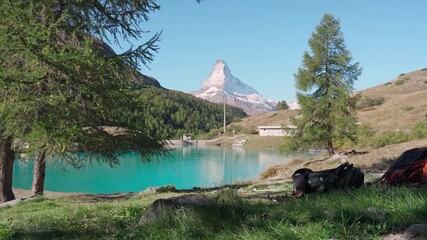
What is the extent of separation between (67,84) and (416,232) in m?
10.1

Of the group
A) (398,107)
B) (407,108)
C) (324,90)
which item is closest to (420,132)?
(324,90)

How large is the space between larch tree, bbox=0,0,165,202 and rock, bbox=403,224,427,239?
348 inches

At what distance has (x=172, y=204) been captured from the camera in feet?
13.2

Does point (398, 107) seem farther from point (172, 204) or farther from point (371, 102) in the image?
point (172, 204)

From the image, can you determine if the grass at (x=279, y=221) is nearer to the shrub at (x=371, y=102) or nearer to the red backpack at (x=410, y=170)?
the red backpack at (x=410, y=170)

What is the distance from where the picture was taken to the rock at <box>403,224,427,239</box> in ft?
8.87

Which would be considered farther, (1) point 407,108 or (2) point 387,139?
(1) point 407,108

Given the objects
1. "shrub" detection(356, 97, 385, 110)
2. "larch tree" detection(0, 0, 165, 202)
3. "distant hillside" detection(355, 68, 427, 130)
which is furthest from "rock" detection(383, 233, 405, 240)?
"shrub" detection(356, 97, 385, 110)

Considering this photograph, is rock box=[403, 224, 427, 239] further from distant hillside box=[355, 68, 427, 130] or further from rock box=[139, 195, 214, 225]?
distant hillside box=[355, 68, 427, 130]

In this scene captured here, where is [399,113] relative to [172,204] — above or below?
above

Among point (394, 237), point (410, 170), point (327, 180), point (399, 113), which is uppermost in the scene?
point (399, 113)

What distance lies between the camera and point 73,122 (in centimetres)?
1068

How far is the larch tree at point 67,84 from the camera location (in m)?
10.1

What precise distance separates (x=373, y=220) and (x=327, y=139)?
929 inches
